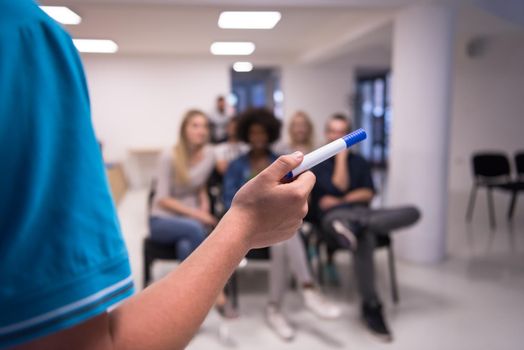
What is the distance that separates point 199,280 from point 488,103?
7.25 m

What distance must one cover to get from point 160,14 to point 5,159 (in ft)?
15.2

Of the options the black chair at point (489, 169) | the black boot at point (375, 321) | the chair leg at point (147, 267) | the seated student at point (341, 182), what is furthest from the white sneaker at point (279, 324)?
the black chair at point (489, 169)

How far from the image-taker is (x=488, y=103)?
6.55 metres

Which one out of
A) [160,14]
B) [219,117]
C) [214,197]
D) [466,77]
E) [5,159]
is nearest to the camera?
[5,159]

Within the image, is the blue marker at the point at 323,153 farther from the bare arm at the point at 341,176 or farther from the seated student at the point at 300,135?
the seated student at the point at 300,135

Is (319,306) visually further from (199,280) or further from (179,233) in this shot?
(199,280)

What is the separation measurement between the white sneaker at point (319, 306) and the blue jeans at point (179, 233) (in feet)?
2.55

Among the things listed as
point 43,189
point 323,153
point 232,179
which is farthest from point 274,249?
point 43,189

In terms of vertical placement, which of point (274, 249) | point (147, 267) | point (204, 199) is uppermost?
point (204, 199)

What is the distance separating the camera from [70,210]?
38 cm

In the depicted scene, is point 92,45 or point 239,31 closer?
point 92,45

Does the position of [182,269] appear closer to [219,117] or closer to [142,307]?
[142,307]

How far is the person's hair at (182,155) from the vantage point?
117 inches

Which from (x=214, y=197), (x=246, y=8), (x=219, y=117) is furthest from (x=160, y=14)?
(x=219, y=117)
